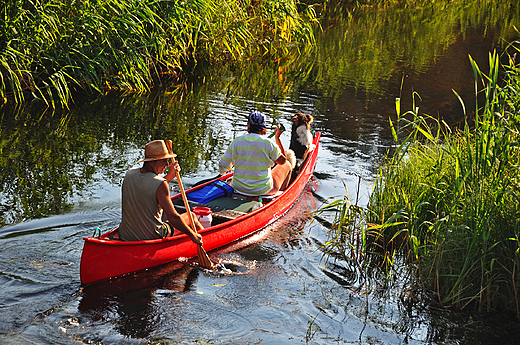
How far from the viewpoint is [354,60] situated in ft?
61.4

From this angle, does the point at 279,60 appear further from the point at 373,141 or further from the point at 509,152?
the point at 509,152

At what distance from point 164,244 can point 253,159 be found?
1796mm

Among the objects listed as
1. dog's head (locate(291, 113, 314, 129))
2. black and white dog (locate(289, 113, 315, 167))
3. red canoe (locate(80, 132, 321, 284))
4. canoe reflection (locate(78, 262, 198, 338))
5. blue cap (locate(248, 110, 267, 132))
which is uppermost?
blue cap (locate(248, 110, 267, 132))

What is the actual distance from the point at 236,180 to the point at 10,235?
285 cm

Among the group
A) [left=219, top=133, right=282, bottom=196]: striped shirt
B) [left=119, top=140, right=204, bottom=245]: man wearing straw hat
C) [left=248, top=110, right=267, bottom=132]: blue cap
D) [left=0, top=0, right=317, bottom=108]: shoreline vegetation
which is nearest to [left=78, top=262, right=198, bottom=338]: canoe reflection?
[left=119, top=140, right=204, bottom=245]: man wearing straw hat

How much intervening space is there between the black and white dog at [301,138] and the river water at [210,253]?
58 cm

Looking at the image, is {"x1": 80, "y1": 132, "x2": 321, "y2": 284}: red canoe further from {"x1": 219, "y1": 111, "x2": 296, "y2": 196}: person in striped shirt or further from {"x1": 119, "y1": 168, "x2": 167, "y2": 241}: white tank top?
{"x1": 219, "y1": 111, "x2": 296, "y2": 196}: person in striped shirt

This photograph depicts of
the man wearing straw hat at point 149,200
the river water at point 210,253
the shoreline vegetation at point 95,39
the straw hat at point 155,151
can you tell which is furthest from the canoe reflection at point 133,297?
the shoreline vegetation at point 95,39

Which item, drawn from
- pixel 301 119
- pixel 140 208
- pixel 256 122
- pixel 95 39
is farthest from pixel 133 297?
pixel 95 39

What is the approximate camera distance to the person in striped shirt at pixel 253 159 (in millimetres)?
6805

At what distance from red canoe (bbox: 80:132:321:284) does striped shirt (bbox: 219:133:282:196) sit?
247 millimetres

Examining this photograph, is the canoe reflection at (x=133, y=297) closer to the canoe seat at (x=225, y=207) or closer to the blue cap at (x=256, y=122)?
the canoe seat at (x=225, y=207)

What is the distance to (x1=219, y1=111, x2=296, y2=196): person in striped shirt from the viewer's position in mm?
6805

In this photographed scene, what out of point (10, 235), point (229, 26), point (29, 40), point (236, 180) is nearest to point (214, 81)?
point (229, 26)
